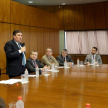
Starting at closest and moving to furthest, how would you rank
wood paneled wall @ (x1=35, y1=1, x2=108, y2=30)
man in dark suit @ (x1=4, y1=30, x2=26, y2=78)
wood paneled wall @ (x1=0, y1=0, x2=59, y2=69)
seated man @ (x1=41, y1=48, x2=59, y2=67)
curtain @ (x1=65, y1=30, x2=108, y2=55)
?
man in dark suit @ (x1=4, y1=30, x2=26, y2=78), seated man @ (x1=41, y1=48, x2=59, y2=67), wood paneled wall @ (x1=0, y1=0, x2=59, y2=69), wood paneled wall @ (x1=35, y1=1, x2=108, y2=30), curtain @ (x1=65, y1=30, x2=108, y2=55)

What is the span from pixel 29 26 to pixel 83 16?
9.57 ft

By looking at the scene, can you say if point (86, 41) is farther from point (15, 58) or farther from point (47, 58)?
point (15, 58)

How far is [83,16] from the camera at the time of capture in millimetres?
8625

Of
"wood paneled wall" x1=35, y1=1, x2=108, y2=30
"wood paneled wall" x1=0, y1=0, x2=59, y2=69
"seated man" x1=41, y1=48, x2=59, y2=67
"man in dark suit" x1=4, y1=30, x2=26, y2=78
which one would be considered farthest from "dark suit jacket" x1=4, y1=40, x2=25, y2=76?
"wood paneled wall" x1=35, y1=1, x2=108, y2=30

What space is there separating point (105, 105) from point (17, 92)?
3.30 ft

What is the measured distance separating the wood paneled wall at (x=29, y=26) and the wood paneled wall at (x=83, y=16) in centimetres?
47

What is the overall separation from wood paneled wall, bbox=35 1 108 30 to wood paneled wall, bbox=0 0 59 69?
466 millimetres

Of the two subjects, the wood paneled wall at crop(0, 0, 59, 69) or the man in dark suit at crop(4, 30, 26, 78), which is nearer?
the man in dark suit at crop(4, 30, 26, 78)

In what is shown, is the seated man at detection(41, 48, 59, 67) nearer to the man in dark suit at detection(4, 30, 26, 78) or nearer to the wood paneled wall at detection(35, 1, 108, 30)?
the man in dark suit at detection(4, 30, 26, 78)

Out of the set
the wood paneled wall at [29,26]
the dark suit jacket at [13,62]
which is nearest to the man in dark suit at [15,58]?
the dark suit jacket at [13,62]

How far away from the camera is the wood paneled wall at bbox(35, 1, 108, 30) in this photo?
834cm

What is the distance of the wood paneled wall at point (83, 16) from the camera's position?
8.34 meters

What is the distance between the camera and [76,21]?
8.73 m

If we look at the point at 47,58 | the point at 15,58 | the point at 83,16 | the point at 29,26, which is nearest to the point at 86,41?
the point at 83,16
